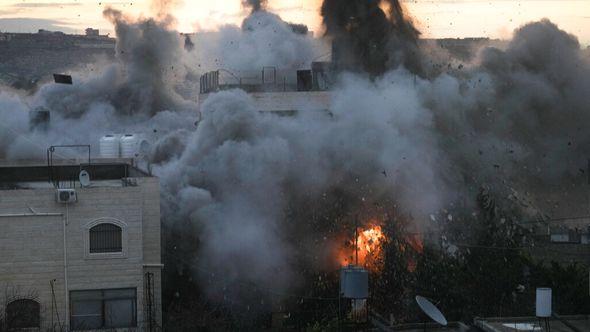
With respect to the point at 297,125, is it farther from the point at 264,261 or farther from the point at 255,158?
the point at 264,261

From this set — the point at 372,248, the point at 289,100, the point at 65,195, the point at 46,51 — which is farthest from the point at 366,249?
the point at 46,51

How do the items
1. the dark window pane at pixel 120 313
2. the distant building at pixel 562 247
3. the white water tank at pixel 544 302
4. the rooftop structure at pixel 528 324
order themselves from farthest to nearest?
the distant building at pixel 562 247, the dark window pane at pixel 120 313, the rooftop structure at pixel 528 324, the white water tank at pixel 544 302

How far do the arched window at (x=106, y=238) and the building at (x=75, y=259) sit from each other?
0.07ft

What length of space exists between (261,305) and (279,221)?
3.46 meters

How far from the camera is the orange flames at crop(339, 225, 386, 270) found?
3014cm

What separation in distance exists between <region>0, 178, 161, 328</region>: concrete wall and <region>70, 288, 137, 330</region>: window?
0.13m

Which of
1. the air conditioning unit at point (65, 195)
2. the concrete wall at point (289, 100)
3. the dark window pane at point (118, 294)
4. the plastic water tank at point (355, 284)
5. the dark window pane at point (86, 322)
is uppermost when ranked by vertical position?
the concrete wall at point (289, 100)

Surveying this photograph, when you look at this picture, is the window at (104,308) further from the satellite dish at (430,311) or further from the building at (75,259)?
the satellite dish at (430,311)

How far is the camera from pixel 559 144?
3991 cm

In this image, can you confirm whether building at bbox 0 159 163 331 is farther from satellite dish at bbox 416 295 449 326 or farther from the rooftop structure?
the rooftop structure

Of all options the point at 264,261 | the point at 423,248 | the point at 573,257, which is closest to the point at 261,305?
the point at 264,261

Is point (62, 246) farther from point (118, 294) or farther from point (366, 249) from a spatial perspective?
point (366, 249)

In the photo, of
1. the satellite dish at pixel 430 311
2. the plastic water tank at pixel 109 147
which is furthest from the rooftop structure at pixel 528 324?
the plastic water tank at pixel 109 147

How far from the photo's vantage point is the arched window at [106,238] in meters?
22.6
